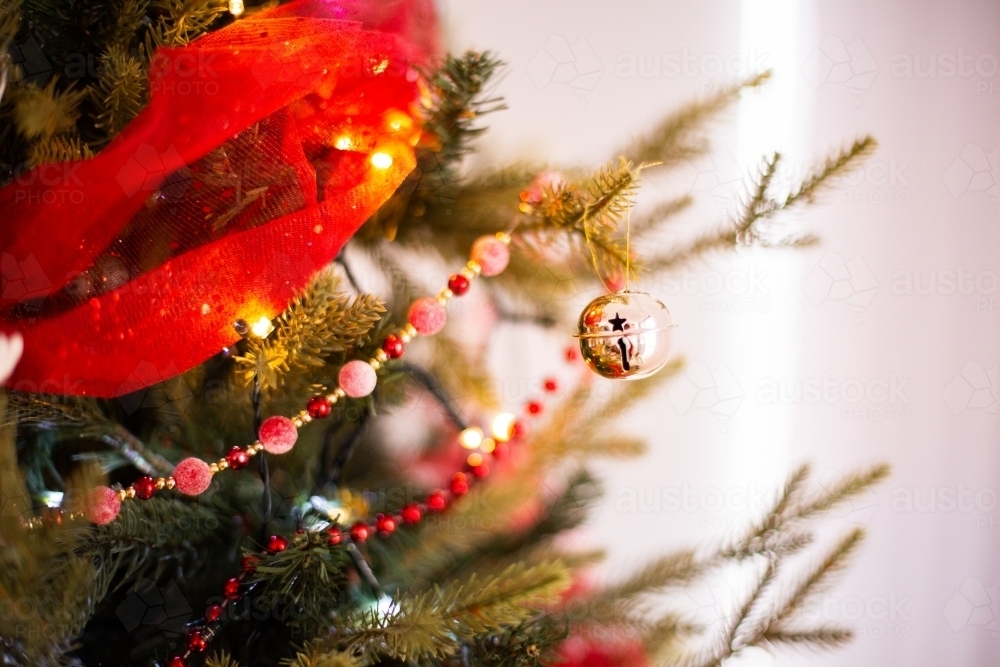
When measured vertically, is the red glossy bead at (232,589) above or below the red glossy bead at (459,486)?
below

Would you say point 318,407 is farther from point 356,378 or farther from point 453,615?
point 453,615

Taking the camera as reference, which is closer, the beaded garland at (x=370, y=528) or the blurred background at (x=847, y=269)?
the beaded garland at (x=370, y=528)

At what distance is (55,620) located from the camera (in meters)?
0.29

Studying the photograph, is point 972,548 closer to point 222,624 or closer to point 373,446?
point 373,446

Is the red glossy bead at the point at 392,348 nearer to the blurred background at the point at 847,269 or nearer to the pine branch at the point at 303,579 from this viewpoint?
→ the pine branch at the point at 303,579

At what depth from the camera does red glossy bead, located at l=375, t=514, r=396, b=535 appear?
0.43 metres

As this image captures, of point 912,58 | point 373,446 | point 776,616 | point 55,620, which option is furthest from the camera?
point 912,58

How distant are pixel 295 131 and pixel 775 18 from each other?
2.19 ft

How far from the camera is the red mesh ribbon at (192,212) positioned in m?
0.33

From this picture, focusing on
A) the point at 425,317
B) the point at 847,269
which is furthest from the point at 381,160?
the point at 847,269

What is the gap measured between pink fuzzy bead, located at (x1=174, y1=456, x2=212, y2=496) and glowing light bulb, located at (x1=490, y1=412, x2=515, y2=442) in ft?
0.65

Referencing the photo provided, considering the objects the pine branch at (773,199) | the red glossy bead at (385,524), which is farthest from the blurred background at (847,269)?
the red glossy bead at (385,524)

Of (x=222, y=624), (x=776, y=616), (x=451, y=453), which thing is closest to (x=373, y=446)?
(x=451, y=453)

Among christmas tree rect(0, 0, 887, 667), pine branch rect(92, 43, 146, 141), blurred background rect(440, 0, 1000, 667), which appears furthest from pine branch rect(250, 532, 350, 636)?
blurred background rect(440, 0, 1000, 667)
